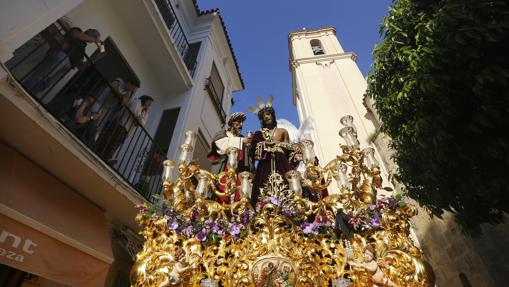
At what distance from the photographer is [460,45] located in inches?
117

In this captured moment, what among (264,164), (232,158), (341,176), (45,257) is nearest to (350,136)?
(341,176)

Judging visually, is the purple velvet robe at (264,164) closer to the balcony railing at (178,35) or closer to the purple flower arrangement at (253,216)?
the purple flower arrangement at (253,216)

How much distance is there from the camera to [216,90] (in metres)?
9.82

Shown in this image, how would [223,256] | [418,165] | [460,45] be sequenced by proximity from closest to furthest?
1. [223,256]
2. [460,45]
3. [418,165]

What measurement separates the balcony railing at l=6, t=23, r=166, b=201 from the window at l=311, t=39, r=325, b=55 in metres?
13.1

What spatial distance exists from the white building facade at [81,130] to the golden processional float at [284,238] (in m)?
1.36

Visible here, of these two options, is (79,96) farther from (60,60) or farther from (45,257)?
(45,257)

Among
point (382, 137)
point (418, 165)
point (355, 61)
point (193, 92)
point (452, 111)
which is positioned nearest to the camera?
point (452, 111)

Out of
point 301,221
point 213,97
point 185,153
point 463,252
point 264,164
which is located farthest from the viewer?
point 213,97

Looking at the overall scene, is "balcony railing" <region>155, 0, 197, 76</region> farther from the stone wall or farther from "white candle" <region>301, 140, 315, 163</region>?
the stone wall

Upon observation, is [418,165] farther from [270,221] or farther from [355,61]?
[355,61]

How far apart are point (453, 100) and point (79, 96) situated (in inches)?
202

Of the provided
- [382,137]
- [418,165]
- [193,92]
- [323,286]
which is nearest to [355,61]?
[382,137]

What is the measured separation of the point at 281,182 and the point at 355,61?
1251cm
